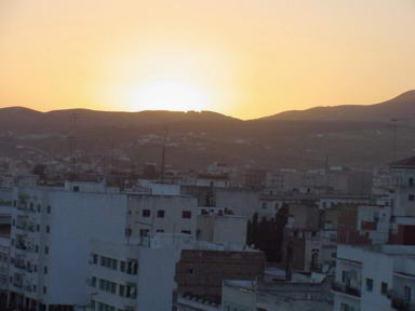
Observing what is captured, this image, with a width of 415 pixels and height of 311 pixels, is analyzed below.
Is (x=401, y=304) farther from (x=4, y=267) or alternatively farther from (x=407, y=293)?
(x=4, y=267)

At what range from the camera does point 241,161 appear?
15175 cm

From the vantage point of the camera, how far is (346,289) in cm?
2166

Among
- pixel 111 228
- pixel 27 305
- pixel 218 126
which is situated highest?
pixel 218 126

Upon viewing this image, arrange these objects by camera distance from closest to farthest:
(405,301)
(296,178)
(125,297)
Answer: (405,301)
(125,297)
(296,178)

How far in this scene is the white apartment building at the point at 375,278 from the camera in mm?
19750

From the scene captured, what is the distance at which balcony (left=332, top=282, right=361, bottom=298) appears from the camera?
21.4 m

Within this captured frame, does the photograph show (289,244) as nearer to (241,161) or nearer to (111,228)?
(111,228)

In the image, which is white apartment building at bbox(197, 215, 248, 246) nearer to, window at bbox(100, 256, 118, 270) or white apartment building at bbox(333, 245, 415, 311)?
window at bbox(100, 256, 118, 270)

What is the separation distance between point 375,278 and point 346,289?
1374mm

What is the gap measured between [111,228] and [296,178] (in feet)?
222

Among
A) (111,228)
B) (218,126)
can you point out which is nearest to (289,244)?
(111,228)

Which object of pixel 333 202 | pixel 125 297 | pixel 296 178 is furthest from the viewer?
pixel 296 178

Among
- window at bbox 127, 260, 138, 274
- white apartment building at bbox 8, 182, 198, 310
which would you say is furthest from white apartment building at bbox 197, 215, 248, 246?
window at bbox 127, 260, 138, 274

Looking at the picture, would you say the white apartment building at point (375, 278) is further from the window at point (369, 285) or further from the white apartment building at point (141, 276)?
the white apartment building at point (141, 276)
